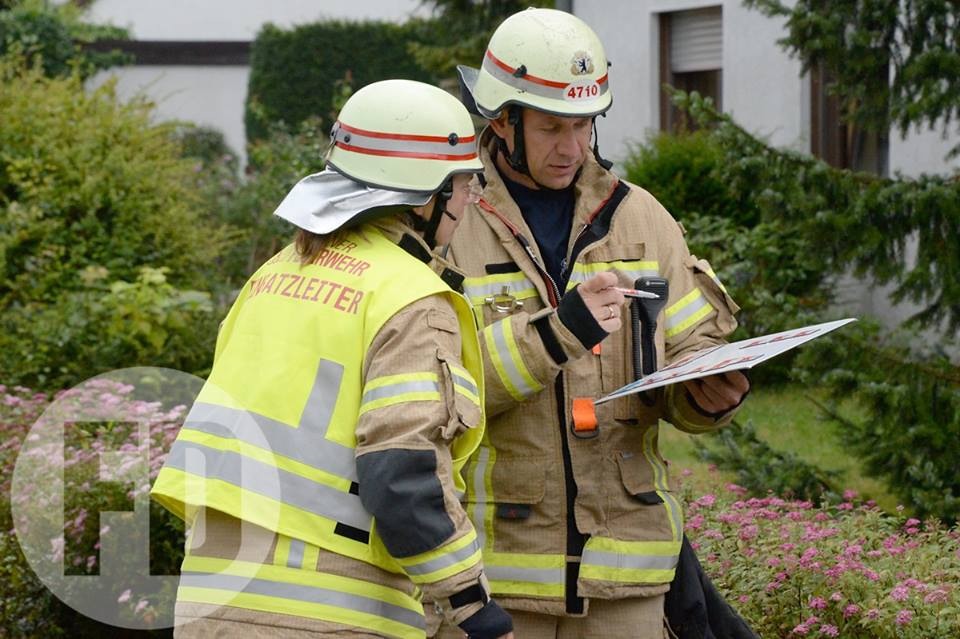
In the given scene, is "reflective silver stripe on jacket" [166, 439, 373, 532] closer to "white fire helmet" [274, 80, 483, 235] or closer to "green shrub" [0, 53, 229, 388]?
"white fire helmet" [274, 80, 483, 235]

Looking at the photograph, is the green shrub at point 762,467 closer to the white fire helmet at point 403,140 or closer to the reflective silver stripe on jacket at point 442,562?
the white fire helmet at point 403,140

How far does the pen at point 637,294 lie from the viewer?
119 inches

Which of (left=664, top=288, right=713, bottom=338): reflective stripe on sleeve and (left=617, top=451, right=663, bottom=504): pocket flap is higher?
(left=664, top=288, right=713, bottom=338): reflective stripe on sleeve

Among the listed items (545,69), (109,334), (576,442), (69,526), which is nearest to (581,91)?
(545,69)

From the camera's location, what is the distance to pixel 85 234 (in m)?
9.36

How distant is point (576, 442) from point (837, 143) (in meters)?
8.72

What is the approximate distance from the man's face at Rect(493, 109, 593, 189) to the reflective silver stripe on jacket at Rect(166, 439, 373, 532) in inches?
A: 38.5

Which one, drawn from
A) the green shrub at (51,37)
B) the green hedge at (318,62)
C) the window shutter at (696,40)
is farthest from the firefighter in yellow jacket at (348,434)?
the green shrub at (51,37)

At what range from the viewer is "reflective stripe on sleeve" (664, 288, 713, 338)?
332cm

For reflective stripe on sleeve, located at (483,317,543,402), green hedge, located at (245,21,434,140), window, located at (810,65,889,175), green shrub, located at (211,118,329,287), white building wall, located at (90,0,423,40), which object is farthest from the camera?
white building wall, located at (90,0,423,40)

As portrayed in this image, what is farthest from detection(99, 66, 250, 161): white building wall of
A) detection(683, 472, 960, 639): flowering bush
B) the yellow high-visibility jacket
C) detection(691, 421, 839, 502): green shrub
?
the yellow high-visibility jacket

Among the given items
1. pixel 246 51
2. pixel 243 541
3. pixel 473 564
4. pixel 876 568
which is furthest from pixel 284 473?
pixel 246 51

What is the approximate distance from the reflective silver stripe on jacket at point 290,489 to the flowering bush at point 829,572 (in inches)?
72.9

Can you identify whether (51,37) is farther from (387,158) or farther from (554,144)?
(387,158)
